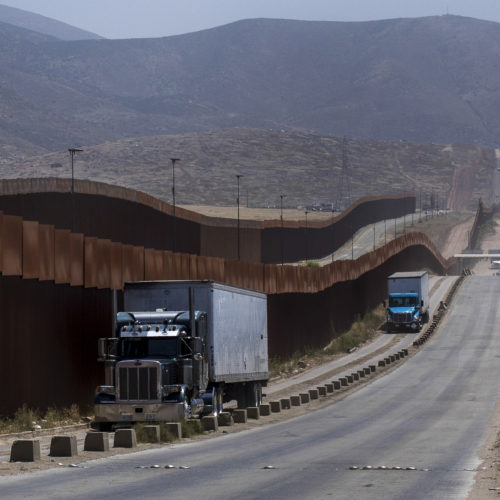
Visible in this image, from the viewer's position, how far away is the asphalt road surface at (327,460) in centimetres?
2047

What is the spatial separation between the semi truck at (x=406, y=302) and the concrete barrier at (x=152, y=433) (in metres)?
67.0

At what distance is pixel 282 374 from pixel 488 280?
78813 mm

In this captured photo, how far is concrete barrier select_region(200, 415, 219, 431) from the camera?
3516 cm

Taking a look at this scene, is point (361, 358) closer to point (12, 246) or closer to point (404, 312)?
point (404, 312)

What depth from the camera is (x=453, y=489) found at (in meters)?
21.4

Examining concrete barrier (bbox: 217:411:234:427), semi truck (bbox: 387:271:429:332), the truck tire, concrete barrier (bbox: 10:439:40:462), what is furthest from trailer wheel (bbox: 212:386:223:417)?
semi truck (bbox: 387:271:429:332)

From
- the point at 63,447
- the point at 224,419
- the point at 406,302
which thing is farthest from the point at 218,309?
the point at 406,302

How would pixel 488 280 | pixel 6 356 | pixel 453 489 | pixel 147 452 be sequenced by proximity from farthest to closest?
pixel 488 280, pixel 6 356, pixel 147 452, pixel 453 489

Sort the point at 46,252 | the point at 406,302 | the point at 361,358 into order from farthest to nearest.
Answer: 1. the point at 406,302
2. the point at 361,358
3. the point at 46,252

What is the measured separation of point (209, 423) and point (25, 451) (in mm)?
11057

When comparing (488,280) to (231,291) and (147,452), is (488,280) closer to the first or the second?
(231,291)

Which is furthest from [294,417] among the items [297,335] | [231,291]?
Answer: [297,335]

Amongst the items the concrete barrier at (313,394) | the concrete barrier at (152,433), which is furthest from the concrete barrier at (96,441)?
the concrete barrier at (313,394)

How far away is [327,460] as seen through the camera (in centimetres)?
2712
